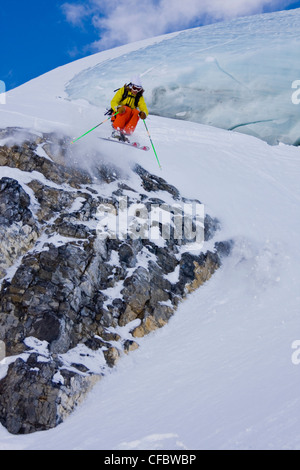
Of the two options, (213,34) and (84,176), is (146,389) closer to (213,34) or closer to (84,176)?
(84,176)

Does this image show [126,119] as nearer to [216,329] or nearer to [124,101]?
[124,101]

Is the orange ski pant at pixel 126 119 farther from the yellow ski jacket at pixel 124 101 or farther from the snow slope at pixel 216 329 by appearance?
the snow slope at pixel 216 329

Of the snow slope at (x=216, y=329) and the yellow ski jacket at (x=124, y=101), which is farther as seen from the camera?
the yellow ski jacket at (x=124, y=101)

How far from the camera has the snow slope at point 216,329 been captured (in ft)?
13.7

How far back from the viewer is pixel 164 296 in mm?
7207

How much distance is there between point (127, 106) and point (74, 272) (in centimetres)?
460

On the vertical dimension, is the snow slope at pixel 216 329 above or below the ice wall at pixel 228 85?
below

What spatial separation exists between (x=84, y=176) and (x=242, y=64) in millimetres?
9172

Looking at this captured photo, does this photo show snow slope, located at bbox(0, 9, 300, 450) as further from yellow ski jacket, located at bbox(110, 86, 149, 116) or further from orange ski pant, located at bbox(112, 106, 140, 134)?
yellow ski jacket, located at bbox(110, 86, 149, 116)

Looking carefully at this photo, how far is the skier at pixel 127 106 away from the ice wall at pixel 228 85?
5.60 meters

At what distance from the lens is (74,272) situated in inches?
261

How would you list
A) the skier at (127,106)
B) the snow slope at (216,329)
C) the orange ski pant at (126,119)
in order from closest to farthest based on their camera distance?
1. the snow slope at (216,329)
2. the skier at (127,106)
3. the orange ski pant at (126,119)

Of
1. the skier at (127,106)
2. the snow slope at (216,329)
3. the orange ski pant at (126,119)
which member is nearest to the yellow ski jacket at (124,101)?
the skier at (127,106)
